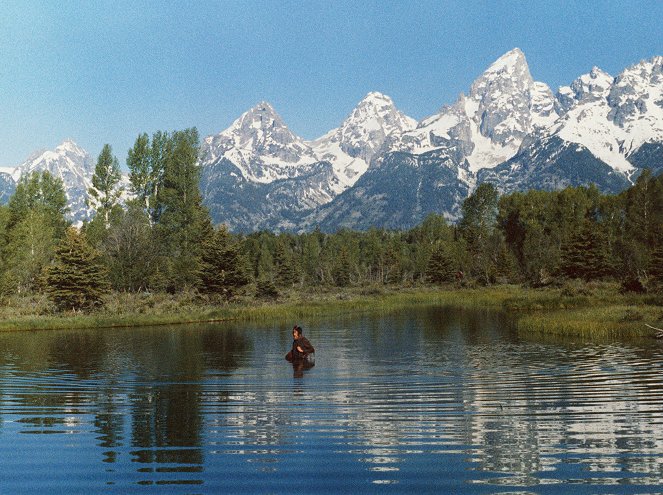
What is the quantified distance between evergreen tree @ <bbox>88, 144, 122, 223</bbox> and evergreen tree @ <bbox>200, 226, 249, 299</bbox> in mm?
23893

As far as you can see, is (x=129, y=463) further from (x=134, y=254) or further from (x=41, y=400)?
(x=134, y=254)

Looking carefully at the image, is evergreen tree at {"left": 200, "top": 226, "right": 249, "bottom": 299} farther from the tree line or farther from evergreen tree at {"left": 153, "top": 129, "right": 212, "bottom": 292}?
evergreen tree at {"left": 153, "top": 129, "right": 212, "bottom": 292}

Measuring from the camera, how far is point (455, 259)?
463ft

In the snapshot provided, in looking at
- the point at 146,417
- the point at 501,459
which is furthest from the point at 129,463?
the point at 501,459

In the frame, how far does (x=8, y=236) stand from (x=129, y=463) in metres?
86.1

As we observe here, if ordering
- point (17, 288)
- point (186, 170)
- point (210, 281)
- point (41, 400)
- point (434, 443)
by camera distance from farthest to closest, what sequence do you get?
point (186, 170) → point (17, 288) → point (210, 281) → point (41, 400) → point (434, 443)

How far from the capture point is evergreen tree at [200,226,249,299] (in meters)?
76.0

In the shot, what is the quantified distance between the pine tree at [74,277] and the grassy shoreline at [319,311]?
2019 mm

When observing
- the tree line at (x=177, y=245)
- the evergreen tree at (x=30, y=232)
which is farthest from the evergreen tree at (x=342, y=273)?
the evergreen tree at (x=30, y=232)

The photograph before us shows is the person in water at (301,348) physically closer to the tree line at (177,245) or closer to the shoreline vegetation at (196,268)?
the shoreline vegetation at (196,268)

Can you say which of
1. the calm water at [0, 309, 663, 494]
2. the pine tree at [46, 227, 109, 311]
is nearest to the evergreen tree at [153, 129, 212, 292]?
the pine tree at [46, 227, 109, 311]

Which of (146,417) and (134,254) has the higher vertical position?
(134,254)

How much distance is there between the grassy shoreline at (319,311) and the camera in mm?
44000

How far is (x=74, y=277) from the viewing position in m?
65.4
